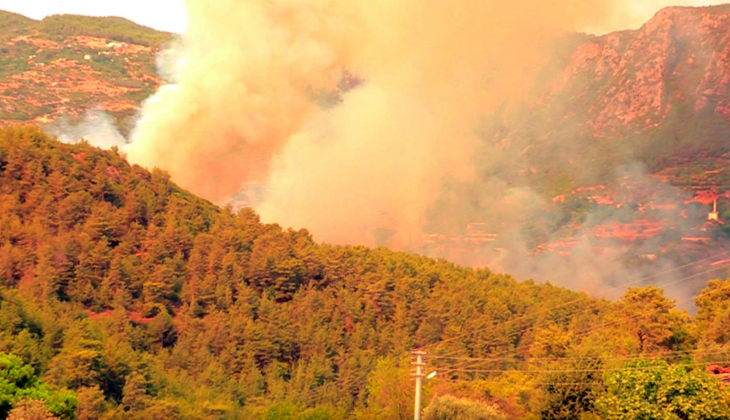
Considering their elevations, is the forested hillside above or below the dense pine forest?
above

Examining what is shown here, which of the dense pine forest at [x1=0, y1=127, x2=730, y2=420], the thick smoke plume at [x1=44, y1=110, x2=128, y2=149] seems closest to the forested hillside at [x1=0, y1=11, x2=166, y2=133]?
the thick smoke plume at [x1=44, y1=110, x2=128, y2=149]

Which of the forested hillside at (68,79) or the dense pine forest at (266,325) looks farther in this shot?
the forested hillside at (68,79)

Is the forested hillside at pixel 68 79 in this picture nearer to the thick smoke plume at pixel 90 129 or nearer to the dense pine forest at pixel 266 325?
the thick smoke plume at pixel 90 129

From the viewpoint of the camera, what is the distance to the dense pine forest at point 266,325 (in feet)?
178

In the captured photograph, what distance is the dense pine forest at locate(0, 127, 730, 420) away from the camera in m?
54.3

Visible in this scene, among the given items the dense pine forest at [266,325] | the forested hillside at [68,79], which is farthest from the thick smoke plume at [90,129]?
the dense pine forest at [266,325]

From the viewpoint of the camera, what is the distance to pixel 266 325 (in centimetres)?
7381

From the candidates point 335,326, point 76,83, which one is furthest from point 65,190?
point 76,83

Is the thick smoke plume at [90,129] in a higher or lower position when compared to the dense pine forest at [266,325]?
higher

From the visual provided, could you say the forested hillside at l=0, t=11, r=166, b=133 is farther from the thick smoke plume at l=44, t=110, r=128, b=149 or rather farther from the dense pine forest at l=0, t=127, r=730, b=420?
the dense pine forest at l=0, t=127, r=730, b=420

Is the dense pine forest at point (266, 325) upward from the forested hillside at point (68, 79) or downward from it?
downward

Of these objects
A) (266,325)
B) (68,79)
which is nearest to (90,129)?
(68,79)

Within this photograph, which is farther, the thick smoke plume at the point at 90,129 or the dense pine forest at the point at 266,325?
the thick smoke plume at the point at 90,129

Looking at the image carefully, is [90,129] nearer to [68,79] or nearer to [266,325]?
[68,79]
